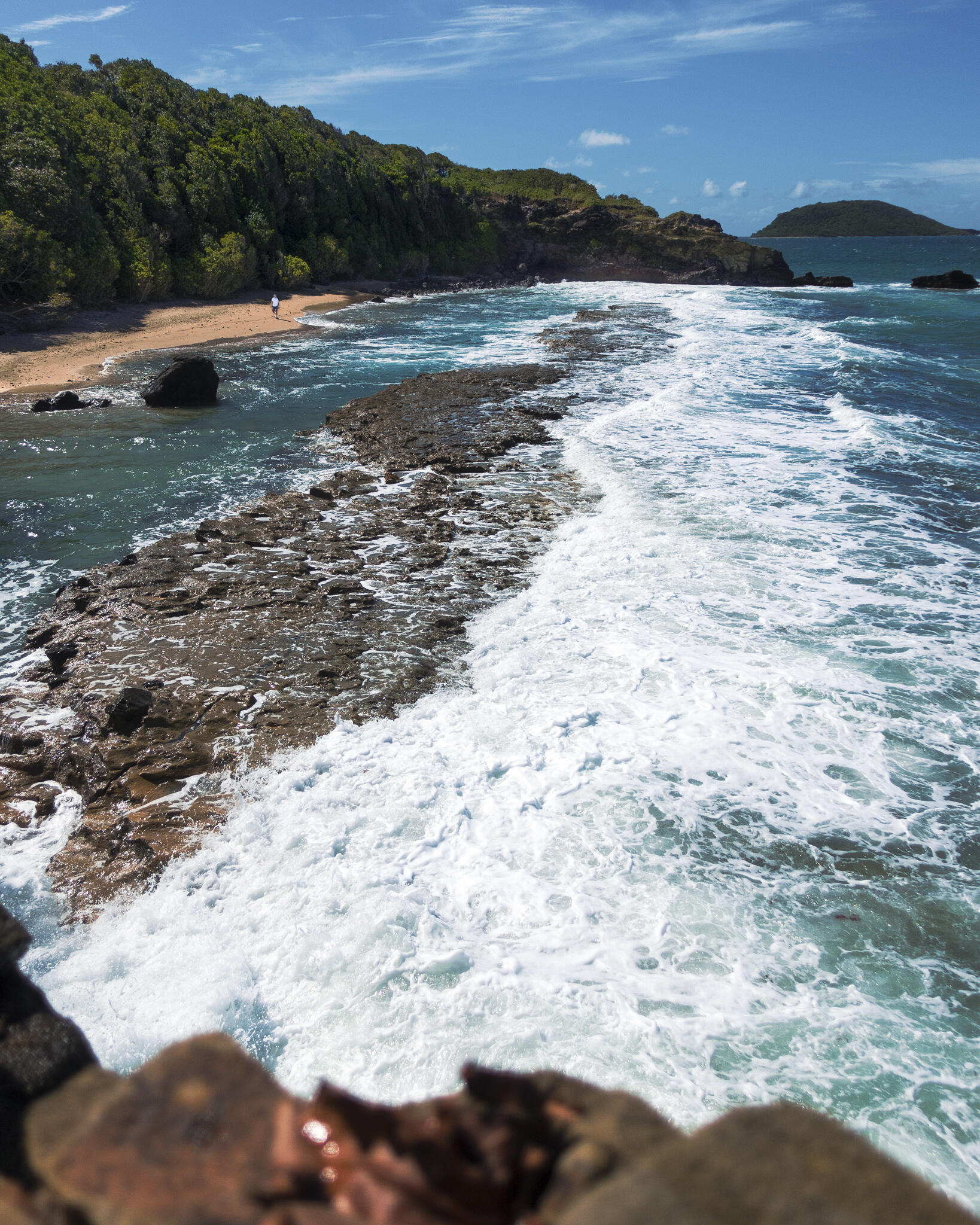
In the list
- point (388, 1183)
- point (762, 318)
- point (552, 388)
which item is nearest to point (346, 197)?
point (762, 318)

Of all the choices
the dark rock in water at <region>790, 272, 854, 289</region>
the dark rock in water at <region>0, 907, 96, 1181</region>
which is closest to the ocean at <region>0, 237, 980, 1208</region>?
the dark rock in water at <region>0, 907, 96, 1181</region>

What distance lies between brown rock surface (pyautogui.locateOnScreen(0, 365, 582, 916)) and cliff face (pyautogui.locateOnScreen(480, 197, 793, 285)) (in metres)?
71.4

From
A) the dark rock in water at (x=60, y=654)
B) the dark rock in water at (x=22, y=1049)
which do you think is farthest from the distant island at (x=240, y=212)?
the dark rock in water at (x=22, y=1049)

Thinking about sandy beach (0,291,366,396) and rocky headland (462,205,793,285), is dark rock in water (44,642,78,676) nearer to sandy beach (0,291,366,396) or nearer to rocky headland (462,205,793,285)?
sandy beach (0,291,366,396)

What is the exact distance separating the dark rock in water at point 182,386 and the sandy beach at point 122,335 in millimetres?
4202

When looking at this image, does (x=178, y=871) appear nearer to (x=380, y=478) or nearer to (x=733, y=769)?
(x=733, y=769)

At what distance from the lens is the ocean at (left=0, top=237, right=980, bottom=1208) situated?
439cm

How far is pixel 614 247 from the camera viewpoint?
77688mm

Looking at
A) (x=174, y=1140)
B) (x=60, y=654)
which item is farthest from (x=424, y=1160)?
(x=60, y=654)

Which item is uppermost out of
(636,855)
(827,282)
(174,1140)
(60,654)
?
(827,282)

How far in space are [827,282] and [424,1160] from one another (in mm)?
81247

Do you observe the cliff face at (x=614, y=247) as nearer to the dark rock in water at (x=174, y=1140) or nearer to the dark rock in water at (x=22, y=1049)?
the dark rock in water at (x=22, y=1049)

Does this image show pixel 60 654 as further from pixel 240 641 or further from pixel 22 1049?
pixel 22 1049

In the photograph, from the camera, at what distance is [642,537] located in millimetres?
11398
